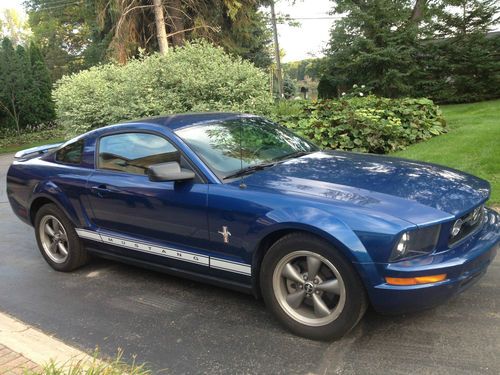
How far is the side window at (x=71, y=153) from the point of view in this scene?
15.6 ft

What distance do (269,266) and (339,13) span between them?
22891 mm

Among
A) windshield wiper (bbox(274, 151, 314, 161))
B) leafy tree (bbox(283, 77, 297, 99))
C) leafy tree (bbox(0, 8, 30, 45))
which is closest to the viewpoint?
A: windshield wiper (bbox(274, 151, 314, 161))

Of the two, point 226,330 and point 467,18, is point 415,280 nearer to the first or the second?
point 226,330

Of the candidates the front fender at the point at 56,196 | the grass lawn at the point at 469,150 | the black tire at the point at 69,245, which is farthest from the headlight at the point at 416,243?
the grass lawn at the point at 469,150

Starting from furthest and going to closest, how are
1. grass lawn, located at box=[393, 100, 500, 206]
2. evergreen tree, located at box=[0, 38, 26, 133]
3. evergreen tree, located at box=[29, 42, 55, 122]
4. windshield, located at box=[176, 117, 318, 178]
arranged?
evergreen tree, located at box=[29, 42, 55, 122] → evergreen tree, located at box=[0, 38, 26, 133] → grass lawn, located at box=[393, 100, 500, 206] → windshield, located at box=[176, 117, 318, 178]

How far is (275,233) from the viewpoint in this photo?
3.27 m

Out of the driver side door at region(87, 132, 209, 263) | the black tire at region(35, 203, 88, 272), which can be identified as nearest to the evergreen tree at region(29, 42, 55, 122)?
the black tire at region(35, 203, 88, 272)

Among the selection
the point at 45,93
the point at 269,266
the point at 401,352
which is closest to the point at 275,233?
the point at 269,266

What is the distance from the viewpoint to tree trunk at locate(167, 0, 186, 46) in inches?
639

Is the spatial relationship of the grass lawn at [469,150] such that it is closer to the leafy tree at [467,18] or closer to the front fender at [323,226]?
the front fender at [323,226]

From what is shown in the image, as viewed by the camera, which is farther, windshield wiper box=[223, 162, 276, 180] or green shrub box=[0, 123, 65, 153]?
green shrub box=[0, 123, 65, 153]

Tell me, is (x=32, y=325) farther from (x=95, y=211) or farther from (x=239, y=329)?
(x=239, y=329)

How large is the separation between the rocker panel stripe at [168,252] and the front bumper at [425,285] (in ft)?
3.17

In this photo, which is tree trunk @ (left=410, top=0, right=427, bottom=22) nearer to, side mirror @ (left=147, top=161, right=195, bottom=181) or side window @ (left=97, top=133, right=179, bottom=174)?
side window @ (left=97, top=133, right=179, bottom=174)
